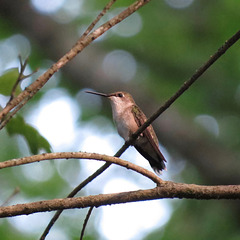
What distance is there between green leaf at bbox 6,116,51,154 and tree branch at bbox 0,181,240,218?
55 centimetres

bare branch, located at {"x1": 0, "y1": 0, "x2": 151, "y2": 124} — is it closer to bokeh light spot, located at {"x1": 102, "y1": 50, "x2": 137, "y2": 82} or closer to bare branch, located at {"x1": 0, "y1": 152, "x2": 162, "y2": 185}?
bare branch, located at {"x1": 0, "y1": 152, "x2": 162, "y2": 185}

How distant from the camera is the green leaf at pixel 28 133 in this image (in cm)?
311

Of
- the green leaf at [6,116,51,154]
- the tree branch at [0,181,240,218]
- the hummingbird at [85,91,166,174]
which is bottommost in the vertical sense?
the tree branch at [0,181,240,218]

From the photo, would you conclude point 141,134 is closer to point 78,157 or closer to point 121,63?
point 78,157

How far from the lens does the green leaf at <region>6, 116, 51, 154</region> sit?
311 cm

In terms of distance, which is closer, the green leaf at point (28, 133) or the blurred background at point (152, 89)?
the green leaf at point (28, 133)

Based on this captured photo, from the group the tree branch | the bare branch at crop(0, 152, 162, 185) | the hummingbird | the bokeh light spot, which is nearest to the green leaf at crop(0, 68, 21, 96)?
the bare branch at crop(0, 152, 162, 185)

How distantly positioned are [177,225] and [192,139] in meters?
1.84

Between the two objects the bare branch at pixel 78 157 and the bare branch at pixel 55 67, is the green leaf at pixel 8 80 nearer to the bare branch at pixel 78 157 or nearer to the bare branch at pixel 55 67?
the bare branch at pixel 55 67

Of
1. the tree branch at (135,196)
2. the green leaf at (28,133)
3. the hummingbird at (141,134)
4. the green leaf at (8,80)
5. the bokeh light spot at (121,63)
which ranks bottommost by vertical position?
the tree branch at (135,196)

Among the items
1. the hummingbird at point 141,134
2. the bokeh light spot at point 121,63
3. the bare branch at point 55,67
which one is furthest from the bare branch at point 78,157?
the bokeh light spot at point 121,63

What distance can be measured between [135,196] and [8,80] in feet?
3.34

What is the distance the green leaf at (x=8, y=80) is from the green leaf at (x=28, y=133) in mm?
200

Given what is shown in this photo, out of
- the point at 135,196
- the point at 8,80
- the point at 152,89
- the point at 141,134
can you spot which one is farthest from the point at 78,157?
the point at 152,89
